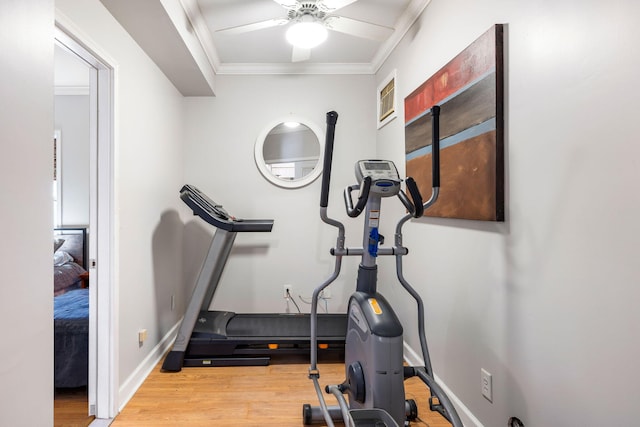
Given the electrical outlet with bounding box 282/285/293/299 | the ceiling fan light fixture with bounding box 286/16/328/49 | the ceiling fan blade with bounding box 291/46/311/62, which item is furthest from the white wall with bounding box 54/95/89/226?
the ceiling fan light fixture with bounding box 286/16/328/49

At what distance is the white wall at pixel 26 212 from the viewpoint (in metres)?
0.79

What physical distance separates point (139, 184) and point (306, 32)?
1474mm

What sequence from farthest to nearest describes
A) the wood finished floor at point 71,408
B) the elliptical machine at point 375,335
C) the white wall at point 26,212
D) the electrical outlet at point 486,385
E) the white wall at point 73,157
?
1. the white wall at point 73,157
2. the wood finished floor at point 71,408
3. the electrical outlet at point 486,385
4. the elliptical machine at point 375,335
5. the white wall at point 26,212

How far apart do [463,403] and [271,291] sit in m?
1.93

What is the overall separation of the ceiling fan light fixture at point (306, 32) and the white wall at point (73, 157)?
2721 millimetres

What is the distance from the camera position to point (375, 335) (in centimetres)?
136

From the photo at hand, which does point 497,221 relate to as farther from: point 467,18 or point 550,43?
point 467,18

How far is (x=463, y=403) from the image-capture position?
5.53 ft

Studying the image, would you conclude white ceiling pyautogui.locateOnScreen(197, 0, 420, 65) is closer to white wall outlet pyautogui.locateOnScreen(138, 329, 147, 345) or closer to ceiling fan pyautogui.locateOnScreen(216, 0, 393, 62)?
ceiling fan pyautogui.locateOnScreen(216, 0, 393, 62)

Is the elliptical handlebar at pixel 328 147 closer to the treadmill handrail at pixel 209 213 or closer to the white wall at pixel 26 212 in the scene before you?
the white wall at pixel 26 212

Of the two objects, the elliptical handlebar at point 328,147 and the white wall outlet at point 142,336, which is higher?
the elliptical handlebar at point 328,147

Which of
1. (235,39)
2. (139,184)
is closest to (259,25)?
(235,39)

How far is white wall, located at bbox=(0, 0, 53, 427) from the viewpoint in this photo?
31.0 inches

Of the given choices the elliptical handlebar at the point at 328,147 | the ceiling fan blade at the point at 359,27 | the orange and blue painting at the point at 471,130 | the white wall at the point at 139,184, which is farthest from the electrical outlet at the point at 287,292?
the ceiling fan blade at the point at 359,27
